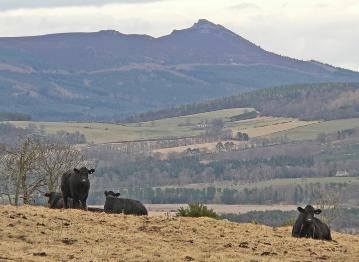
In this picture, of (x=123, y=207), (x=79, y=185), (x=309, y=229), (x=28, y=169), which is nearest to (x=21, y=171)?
(x=28, y=169)

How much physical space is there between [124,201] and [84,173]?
195 centimetres

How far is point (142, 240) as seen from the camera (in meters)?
29.1

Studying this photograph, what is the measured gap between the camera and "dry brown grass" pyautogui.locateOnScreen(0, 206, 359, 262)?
87.1 feet

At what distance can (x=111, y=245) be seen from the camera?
27.9 m

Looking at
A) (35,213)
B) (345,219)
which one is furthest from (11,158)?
(345,219)

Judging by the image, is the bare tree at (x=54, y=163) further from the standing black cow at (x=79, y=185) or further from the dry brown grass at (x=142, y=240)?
the dry brown grass at (x=142, y=240)

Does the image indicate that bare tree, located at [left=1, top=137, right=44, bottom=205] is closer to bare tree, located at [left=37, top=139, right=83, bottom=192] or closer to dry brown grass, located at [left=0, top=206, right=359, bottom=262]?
bare tree, located at [left=37, top=139, right=83, bottom=192]

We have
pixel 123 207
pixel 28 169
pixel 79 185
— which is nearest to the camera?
pixel 79 185

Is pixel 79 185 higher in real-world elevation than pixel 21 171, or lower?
lower

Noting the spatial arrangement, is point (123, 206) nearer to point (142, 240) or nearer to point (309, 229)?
point (309, 229)

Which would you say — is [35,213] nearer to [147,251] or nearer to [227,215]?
[147,251]

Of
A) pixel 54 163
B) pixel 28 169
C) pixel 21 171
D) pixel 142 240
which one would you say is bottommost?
pixel 142 240

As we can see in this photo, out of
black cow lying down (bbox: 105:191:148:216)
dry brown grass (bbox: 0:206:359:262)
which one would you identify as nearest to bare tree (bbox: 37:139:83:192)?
black cow lying down (bbox: 105:191:148:216)

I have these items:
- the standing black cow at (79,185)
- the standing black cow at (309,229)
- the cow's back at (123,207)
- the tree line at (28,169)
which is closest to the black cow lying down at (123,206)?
the cow's back at (123,207)
